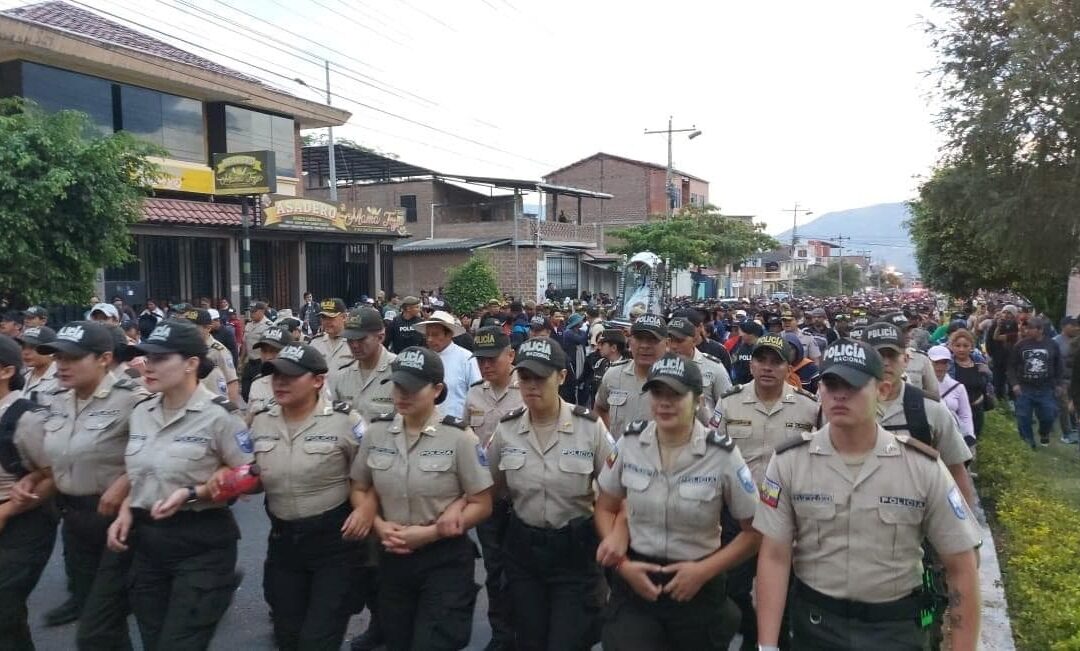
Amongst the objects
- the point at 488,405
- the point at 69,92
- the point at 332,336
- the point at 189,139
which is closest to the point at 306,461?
the point at 488,405

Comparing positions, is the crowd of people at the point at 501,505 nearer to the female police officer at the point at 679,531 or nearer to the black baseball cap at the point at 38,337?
the female police officer at the point at 679,531

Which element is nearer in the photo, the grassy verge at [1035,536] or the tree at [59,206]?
the grassy verge at [1035,536]

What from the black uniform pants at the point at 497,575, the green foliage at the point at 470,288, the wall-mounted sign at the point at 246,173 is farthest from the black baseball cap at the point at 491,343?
the green foliage at the point at 470,288

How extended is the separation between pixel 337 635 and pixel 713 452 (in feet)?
6.28

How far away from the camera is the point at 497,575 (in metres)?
4.77

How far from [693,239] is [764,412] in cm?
2783

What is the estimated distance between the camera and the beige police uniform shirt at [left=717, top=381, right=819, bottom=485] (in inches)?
179

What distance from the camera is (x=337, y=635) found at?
12.2 ft

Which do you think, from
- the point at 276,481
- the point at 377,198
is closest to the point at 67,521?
the point at 276,481

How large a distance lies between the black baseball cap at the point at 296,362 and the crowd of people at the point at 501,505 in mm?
16

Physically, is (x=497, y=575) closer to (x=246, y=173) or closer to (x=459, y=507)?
(x=459, y=507)

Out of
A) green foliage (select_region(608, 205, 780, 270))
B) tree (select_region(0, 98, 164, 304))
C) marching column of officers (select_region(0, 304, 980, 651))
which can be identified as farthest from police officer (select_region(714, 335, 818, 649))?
green foliage (select_region(608, 205, 780, 270))

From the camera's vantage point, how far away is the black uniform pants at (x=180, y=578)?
139 inches

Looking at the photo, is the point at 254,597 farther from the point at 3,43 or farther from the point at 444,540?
the point at 3,43
